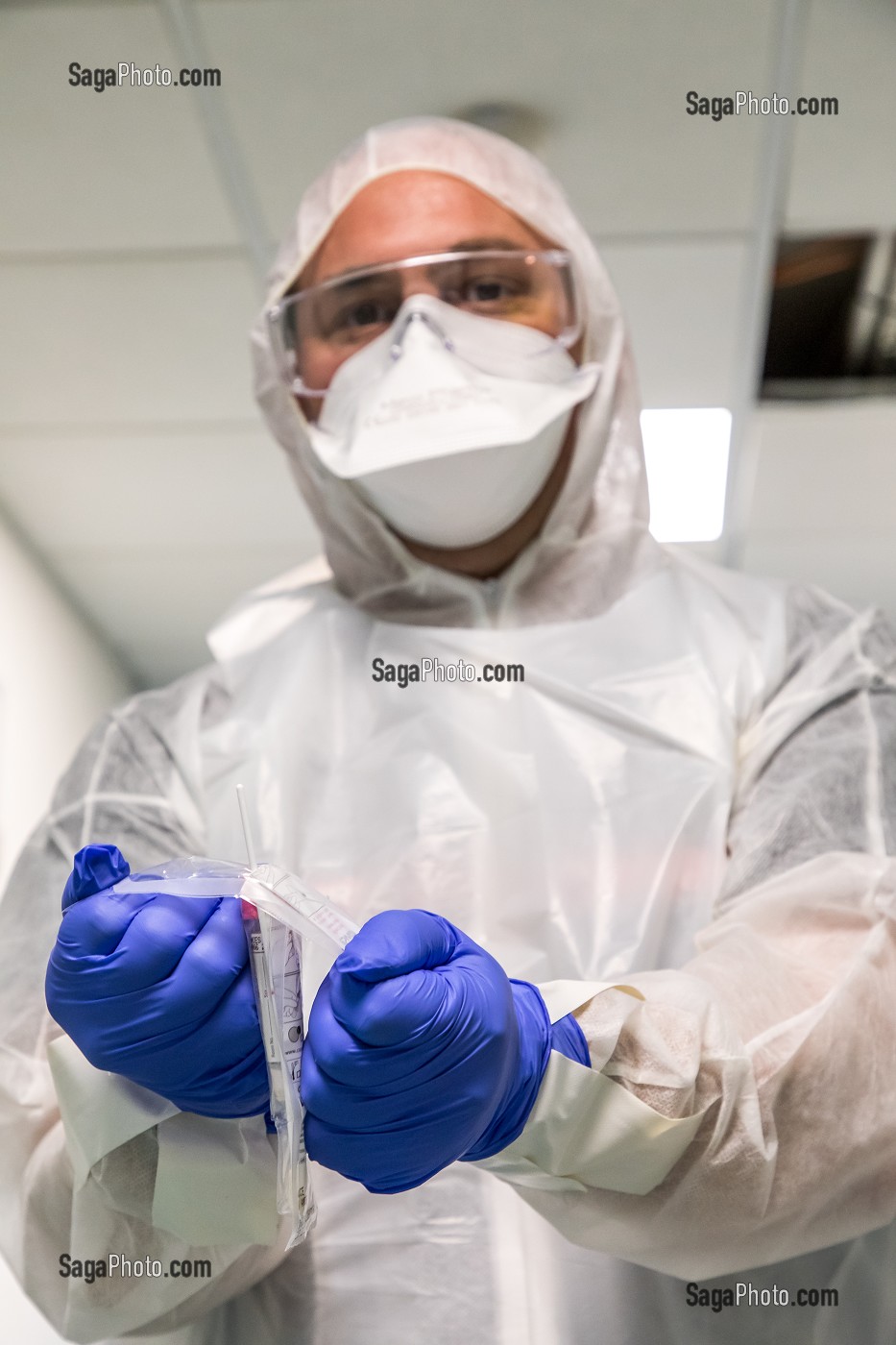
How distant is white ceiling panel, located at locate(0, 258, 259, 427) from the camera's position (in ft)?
5.76

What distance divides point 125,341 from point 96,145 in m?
0.38

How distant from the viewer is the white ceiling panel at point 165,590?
2.33m

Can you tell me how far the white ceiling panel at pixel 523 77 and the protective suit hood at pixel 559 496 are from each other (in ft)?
0.73

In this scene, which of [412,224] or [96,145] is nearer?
[412,224]

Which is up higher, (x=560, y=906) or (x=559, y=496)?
(x=559, y=496)

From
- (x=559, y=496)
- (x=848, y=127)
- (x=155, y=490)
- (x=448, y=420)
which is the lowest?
(x=155, y=490)

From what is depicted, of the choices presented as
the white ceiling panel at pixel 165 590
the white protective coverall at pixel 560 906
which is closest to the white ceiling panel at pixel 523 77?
the white protective coverall at pixel 560 906

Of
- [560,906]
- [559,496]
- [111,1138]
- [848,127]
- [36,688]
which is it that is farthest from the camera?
[36,688]

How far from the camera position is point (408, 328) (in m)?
1.14

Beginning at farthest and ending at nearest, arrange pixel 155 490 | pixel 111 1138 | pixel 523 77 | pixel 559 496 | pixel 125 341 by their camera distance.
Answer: pixel 155 490 < pixel 125 341 < pixel 523 77 < pixel 559 496 < pixel 111 1138

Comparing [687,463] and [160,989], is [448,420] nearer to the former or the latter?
[160,989]

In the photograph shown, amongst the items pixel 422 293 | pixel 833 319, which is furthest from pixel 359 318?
pixel 833 319

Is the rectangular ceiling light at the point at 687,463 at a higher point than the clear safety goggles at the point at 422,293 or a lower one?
lower

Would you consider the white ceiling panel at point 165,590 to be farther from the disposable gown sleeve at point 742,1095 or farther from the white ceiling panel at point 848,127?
the disposable gown sleeve at point 742,1095
